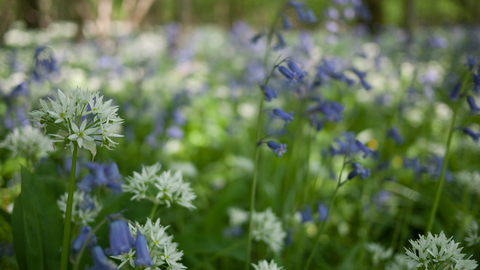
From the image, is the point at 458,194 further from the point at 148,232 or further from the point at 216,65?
the point at 216,65

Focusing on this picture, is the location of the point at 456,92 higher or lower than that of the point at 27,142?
higher

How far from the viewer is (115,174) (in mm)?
1552

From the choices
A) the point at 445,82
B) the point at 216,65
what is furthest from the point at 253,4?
the point at 445,82

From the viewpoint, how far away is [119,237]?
3.61 feet

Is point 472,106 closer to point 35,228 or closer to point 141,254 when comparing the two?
point 141,254

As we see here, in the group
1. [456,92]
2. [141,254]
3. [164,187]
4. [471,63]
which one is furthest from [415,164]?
[141,254]

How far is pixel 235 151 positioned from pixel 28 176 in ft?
9.73

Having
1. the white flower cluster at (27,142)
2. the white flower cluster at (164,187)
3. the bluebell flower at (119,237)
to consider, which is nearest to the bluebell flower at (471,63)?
the white flower cluster at (164,187)

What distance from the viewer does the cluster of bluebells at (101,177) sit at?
5.13 ft

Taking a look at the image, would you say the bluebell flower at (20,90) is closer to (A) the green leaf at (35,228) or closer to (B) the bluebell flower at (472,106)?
(A) the green leaf at (35,228)

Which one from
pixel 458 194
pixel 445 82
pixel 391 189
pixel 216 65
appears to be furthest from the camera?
pixel 216 65

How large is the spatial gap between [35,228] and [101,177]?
37cm

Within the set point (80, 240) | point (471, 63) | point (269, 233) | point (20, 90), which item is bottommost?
point (80, 240)

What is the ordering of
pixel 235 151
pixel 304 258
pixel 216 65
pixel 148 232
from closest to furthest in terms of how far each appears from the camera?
pixel 148 232 < pixel 304 258 < pixel 235 151 < pixel 216 65
